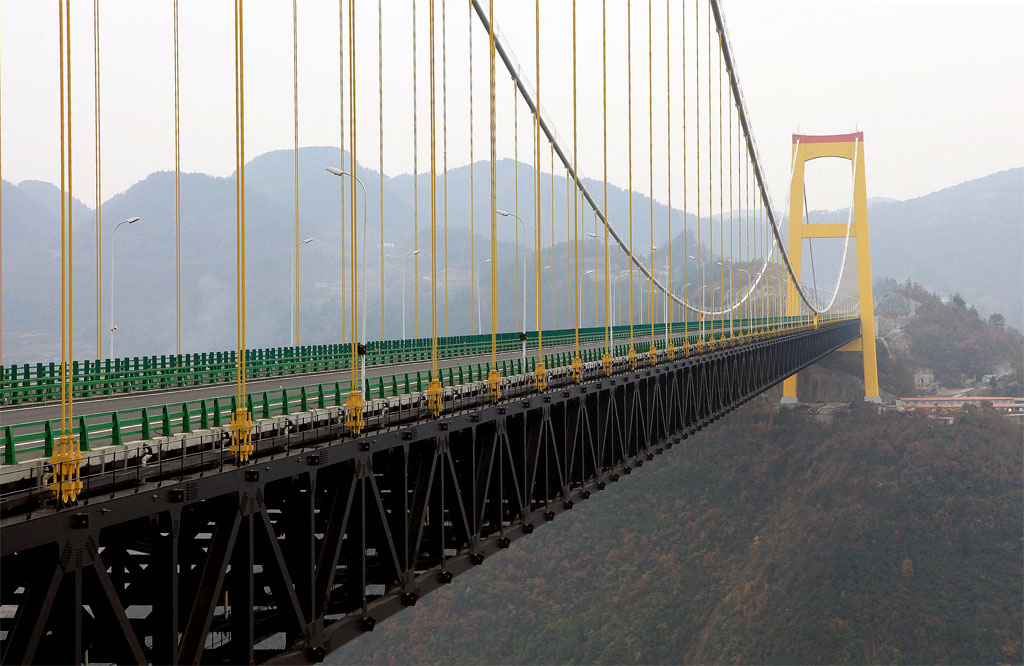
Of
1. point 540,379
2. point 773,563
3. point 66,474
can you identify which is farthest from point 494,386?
point 773,563

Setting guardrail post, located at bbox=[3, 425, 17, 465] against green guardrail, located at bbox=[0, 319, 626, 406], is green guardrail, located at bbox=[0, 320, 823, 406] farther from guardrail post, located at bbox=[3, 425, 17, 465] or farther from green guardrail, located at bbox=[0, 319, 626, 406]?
guardrail post, located at bbox=[3, 425, 17, 465]

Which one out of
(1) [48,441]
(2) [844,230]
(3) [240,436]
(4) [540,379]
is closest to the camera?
(1) [48,441]

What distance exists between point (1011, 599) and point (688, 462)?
3144cm

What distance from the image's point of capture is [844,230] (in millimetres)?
107000

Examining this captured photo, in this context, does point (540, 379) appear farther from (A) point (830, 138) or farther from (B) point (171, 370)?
(A) point (830, 138)

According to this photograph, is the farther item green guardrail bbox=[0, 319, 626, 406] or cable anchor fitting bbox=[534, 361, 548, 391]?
cable anchor fitting bbox=[534, 361, 548, 391]

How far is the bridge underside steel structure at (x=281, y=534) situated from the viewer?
873 cm

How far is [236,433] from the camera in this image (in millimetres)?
11531

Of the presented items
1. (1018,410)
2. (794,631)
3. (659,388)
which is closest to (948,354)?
(1018,410)

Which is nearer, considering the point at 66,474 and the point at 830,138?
the point at 66,474

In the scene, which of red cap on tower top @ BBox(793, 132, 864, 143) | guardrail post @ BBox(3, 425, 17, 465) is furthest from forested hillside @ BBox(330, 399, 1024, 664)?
guardrail post @ BBox(3, 425, 17, 465)

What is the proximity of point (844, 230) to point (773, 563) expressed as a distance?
46.8 metres

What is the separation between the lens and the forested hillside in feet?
217

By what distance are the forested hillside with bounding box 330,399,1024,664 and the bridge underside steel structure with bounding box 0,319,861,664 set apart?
48.6 metres
